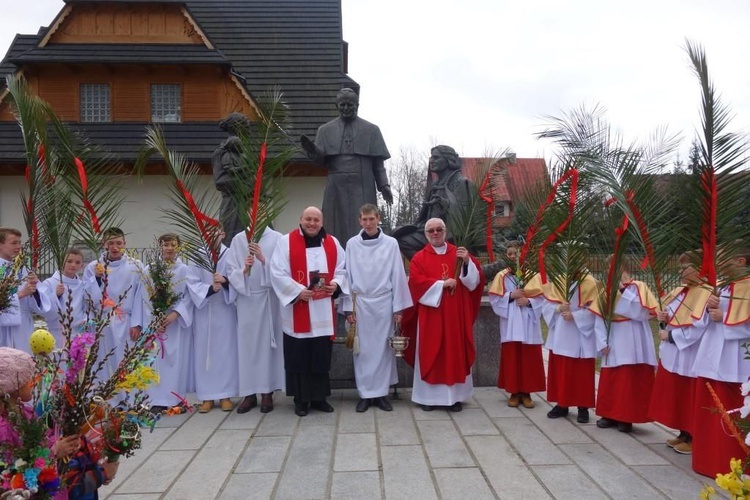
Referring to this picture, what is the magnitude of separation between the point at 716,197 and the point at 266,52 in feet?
62.8

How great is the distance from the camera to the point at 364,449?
5539 millimetres

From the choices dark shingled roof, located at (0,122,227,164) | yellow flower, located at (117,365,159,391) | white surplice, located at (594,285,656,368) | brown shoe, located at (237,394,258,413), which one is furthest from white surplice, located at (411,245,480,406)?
dark shingled roof, located at (0,122,227,164)

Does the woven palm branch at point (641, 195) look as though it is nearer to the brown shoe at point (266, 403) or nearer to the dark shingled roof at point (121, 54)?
the brown shoe at point (266, 403)

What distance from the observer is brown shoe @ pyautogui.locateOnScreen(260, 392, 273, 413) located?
22.7 feet

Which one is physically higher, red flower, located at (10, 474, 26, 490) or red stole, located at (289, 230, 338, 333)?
red stole, located at (289, 230, 338, 333)

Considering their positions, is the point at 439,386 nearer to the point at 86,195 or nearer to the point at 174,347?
the point at 174,347

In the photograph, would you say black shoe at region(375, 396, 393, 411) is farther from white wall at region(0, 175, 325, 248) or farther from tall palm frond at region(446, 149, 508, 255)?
white wall at region(0, 175, 325, 248)

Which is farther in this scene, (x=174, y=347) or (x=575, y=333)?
(x=174, y=347)

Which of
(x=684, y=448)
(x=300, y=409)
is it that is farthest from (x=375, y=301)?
(x=684, y=448)

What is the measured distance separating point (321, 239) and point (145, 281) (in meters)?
1.90

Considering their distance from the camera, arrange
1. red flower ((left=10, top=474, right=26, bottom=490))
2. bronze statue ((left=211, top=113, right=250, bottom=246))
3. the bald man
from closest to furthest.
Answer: red flower ((left=10, top=474, right=26, bottom=490)) < the bald man < bronze statue ((left=211, top=113, right=250, bottom=246))

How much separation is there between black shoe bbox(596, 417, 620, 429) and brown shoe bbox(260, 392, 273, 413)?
3.30m

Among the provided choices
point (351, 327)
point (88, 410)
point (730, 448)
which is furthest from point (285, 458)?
point (730, 448)

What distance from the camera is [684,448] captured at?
5402mm
